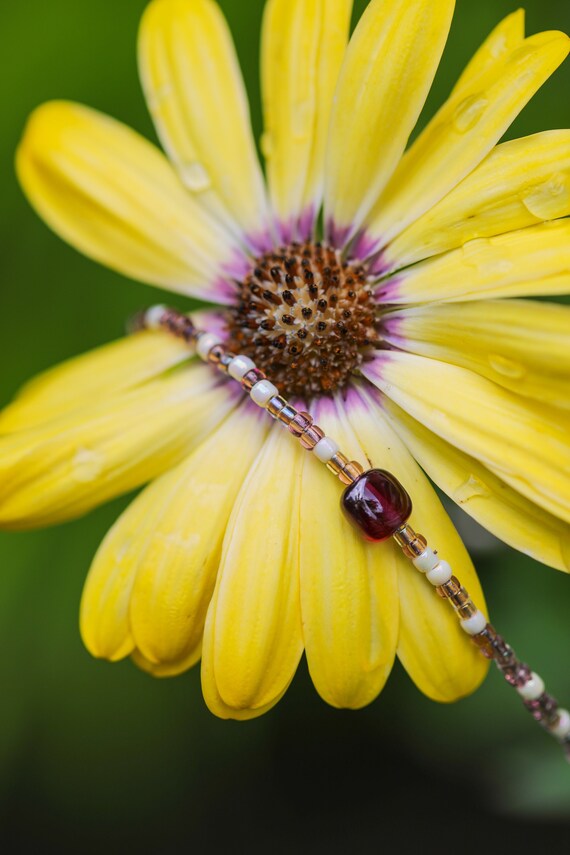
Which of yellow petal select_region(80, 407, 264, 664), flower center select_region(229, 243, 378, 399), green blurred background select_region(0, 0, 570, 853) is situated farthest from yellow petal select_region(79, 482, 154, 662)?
green blurred background select_region(0, 0, 570, 853)


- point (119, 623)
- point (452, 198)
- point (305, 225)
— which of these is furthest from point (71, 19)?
point (119, 623)

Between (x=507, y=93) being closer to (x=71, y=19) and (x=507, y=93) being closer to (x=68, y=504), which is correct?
(x=68, y=504)

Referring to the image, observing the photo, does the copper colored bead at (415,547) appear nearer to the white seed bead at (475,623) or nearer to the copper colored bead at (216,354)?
the white seed bead at (475,623)

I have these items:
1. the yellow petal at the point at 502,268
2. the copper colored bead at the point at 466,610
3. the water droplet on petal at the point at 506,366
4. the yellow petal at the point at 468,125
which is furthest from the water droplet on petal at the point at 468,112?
the copper colored bead at the point at 466,610

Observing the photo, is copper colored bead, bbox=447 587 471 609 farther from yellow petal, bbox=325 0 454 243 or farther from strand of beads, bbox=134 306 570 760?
yellow petal, bbox=325 0 454 243

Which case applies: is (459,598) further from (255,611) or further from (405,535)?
(255,611)

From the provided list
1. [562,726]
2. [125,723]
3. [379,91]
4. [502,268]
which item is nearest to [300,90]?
[379,91]

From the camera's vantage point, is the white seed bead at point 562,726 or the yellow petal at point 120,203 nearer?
the white seed bead at point 562,726
